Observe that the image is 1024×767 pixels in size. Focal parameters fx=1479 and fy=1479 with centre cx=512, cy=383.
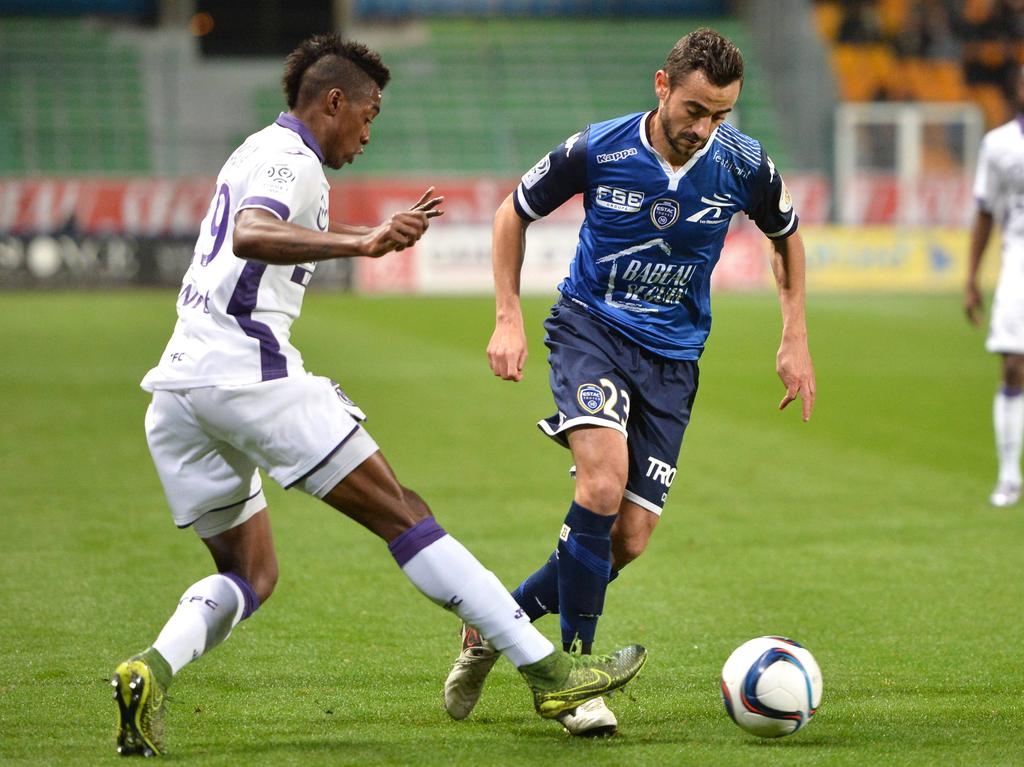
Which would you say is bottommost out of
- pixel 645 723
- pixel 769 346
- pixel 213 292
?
pixel 769 346

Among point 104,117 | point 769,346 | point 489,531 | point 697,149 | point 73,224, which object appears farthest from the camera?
point 104,117

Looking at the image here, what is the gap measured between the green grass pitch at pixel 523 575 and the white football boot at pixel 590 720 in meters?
0.05

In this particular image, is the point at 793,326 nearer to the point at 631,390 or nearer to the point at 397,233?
the point at 631,390

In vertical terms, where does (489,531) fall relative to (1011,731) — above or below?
below

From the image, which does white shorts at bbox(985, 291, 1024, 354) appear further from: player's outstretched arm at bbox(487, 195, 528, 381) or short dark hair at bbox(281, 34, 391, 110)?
short dark hair at bbox(281, 34, 391, 110)

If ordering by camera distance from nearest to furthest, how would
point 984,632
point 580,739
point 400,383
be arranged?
point 580,739, point 984,632, point 400,383

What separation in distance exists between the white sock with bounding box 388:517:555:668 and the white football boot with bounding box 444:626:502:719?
1.19ft

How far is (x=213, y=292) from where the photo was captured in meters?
4.19

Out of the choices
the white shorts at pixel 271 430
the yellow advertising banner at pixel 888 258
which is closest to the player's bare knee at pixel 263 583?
the white shorts at pixel 271 430

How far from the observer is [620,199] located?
4973 mm

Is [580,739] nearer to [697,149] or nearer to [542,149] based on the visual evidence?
[697,149]

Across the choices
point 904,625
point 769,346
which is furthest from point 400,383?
point 904,625

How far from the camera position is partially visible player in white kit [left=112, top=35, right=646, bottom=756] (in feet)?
13.5

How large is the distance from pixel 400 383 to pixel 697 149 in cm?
1022
